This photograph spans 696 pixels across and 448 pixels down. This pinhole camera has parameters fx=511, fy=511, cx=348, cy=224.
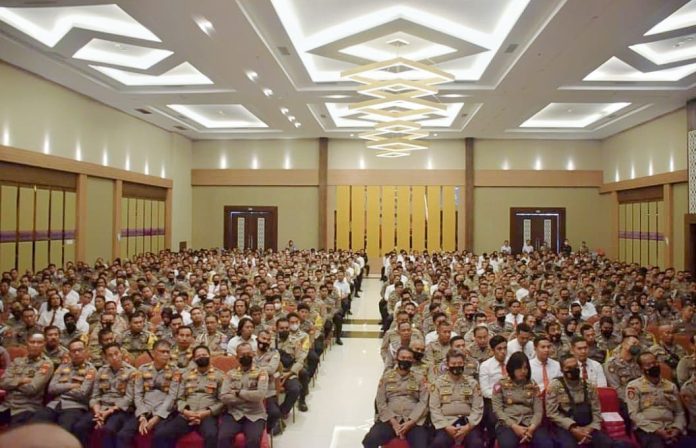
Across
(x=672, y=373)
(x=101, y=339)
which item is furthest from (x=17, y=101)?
(x=672, y=373)

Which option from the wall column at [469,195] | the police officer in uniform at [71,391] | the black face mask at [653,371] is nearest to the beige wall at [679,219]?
the wall column at [469,195]

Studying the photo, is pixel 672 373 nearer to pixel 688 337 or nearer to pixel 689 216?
pixel 688 337

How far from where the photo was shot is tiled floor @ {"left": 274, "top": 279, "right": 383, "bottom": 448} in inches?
207

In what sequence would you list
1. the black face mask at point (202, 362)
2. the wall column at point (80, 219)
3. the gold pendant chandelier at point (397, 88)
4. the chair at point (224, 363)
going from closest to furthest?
the black face mask at point (202, 362), the chair at point (224, 363), the gold pendant chandelier at point (397, 88), the wall column at point (80, 219)

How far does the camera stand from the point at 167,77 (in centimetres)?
1277

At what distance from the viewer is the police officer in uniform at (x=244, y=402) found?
4340 millimetres

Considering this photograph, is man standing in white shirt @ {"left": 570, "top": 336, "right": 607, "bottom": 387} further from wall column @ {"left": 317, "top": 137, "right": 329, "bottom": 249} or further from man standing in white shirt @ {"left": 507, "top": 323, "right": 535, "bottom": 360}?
wall column @ {"left": 317, "top": 137, "right": 329, "bottom": 249}

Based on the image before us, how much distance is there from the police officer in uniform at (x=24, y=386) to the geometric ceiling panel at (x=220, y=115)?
446 inches

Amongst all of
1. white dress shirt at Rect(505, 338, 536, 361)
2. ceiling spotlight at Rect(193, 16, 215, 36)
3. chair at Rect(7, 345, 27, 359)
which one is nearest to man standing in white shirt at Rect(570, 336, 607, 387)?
white dress shirt at Rect(505, 338, 536, 361)

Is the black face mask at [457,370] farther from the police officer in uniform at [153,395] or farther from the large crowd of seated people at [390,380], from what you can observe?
the police officer in uniform at [153,395]

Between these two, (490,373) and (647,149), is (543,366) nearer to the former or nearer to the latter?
(490,373)

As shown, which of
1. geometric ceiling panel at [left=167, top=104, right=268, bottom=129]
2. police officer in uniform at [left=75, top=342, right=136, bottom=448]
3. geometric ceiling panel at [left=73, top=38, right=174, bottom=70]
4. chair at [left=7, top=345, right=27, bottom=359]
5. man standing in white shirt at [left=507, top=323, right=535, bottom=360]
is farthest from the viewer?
geometric ceiling panel at [left=167, top=104, right=268, bottom=129]

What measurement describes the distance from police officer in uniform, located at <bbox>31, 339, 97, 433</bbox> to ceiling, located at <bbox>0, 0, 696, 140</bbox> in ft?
17.9

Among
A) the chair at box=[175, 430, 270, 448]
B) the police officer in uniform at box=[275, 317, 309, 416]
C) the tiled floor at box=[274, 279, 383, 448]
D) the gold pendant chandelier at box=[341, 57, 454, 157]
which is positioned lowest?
the tiled floor at box=[274, 279, 383, 448]
